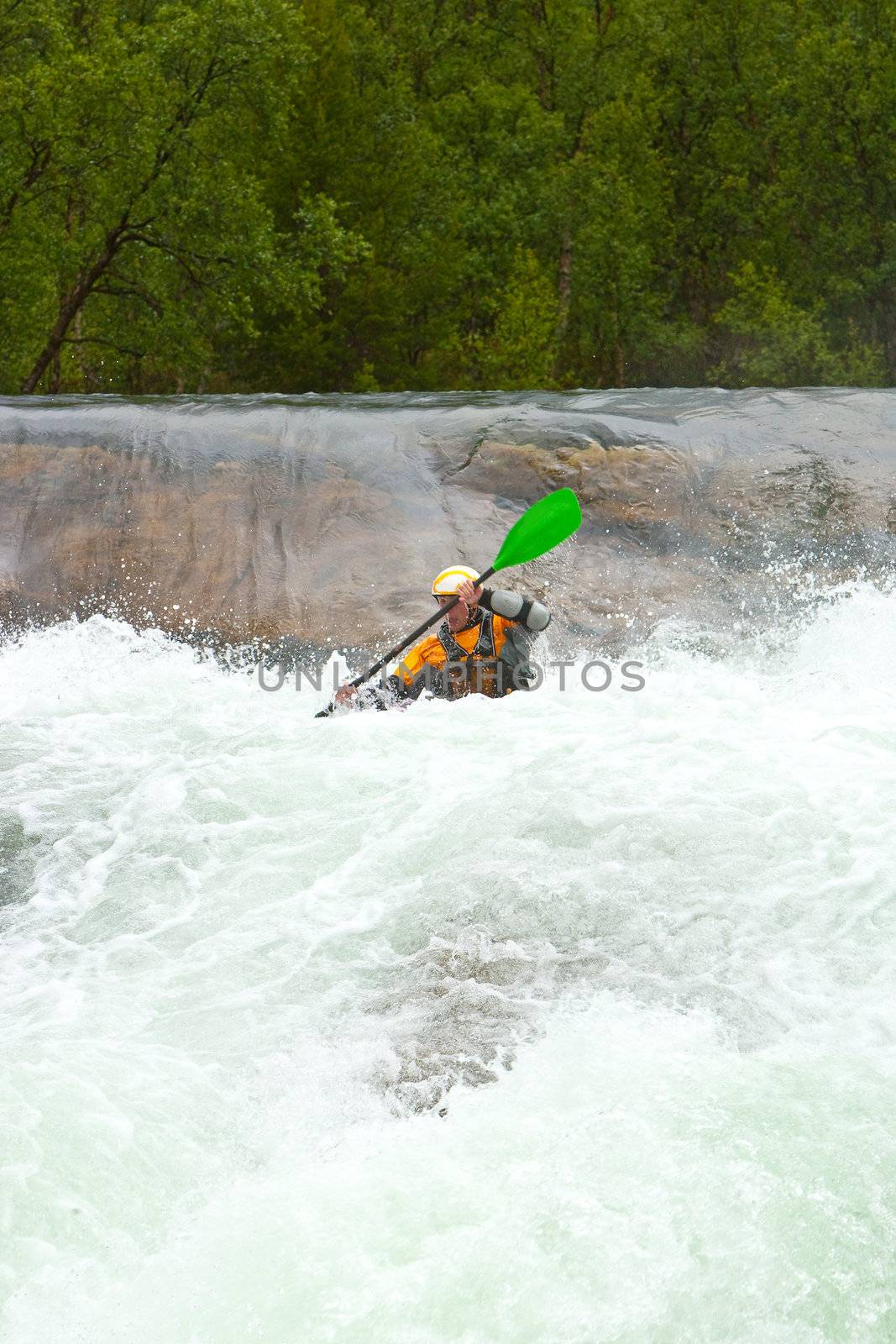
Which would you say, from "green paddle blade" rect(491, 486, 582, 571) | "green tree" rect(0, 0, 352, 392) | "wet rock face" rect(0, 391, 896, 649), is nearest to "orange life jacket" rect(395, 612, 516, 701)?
"green paddle blade" rect(491, 486, 582, 571)

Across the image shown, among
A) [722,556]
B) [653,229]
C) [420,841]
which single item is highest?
[653,229]

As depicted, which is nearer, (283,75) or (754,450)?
(754,450)

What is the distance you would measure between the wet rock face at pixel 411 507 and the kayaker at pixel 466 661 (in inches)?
50.0

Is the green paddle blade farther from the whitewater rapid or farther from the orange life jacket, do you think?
the whitewater rapid

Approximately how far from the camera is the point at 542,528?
6789 mm

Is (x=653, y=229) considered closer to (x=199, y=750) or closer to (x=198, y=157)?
(x=198, y=157)

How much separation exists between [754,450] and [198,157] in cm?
1040

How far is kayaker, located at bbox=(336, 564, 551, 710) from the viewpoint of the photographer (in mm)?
6363

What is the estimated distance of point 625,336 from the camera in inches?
916

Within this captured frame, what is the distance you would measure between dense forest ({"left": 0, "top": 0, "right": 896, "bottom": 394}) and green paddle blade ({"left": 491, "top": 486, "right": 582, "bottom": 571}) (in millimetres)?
9986

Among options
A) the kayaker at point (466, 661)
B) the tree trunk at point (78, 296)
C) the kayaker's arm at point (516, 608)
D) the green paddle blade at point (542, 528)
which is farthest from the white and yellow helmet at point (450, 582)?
the tree trunk at point (78, 296)

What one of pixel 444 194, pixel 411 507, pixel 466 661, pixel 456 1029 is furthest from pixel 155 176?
pixel 456 1029

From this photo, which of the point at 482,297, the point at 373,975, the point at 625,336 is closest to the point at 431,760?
the point at 373,975

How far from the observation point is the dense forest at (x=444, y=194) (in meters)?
15.6
